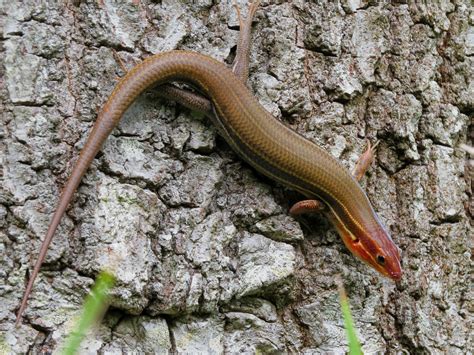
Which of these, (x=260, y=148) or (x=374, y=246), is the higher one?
(x=260, y=148)

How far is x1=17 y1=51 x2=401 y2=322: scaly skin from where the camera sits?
2125mm

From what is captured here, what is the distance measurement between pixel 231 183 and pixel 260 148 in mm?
197

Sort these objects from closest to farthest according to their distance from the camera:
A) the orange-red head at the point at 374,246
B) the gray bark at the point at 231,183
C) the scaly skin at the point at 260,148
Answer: the gray bark at the point at 231,183, the scaly skin at the point at 260,148, the orange-red head at the point at 374,246

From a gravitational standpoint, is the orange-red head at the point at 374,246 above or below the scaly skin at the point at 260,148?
below

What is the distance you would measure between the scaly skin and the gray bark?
0.07m

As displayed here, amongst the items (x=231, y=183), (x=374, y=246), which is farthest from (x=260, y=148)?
(x=374, y=246)

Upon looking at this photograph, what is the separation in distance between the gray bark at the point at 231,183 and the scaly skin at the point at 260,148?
7 centimetres

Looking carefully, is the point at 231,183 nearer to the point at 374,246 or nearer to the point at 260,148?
the point at 260,148

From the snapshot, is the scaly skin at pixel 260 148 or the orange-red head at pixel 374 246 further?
the orange-red head at pixel 374 246

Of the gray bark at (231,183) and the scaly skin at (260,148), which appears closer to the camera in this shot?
the gray bark at (231,183)

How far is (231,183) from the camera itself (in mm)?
2395

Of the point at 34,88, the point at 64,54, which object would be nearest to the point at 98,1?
the point at 64,54

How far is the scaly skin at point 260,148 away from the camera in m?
2.12

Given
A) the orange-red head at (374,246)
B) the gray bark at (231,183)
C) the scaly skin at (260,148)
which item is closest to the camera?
the gray bark at (231,183)
